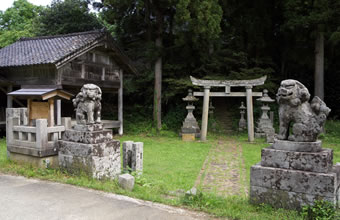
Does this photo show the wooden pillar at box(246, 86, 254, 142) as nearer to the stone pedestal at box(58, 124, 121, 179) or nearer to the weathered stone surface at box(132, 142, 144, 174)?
the weathered stone surface at box(132, 142, 144, 174)

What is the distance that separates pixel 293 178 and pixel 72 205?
3354 mm

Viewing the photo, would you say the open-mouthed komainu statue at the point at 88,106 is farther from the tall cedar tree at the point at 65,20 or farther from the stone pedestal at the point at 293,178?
the tall cedar tree at the point at 65,20

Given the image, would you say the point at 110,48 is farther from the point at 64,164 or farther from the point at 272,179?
the point at 272,179

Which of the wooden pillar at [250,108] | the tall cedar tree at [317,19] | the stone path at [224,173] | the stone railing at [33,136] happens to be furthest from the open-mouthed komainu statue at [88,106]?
the tall cedar tree at [317,19]

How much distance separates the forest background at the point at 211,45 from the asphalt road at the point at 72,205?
38.0 feet

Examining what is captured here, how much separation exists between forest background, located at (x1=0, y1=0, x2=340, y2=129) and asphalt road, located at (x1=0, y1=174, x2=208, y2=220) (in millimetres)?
11591

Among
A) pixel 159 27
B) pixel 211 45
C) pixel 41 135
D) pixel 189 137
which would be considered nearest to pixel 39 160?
pixel 41 135

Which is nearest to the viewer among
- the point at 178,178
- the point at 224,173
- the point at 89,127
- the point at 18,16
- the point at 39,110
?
the point at 89,127

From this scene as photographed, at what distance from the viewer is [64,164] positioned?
5.98 metres

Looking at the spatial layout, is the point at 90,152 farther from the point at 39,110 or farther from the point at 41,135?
the point at 39,110

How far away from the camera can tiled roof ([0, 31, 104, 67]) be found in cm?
1214

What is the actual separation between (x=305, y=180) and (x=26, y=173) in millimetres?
5366

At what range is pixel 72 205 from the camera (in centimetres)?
418

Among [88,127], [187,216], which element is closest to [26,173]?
[88,127]
